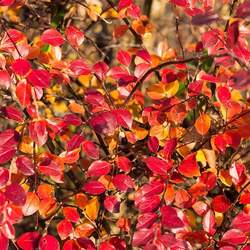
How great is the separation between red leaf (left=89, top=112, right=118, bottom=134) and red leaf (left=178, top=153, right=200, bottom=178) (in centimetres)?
23

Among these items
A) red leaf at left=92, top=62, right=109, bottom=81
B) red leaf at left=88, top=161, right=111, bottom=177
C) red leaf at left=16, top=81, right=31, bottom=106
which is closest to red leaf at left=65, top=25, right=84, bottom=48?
red leaf at left=92, top=62, right=109, bottom=81

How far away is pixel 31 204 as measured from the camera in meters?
1.28

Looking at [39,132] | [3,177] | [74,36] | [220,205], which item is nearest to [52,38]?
[74,36]

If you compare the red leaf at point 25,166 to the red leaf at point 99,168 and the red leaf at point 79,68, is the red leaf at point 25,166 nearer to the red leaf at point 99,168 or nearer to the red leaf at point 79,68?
the red leaf at point 99,168

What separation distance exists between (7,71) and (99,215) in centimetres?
52

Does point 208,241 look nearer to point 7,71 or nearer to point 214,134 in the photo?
point 214,134

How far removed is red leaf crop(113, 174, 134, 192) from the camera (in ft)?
4.32

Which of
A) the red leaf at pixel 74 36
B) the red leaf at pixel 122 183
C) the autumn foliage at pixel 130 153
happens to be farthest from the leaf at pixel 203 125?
the red leaf at pixel 74 36

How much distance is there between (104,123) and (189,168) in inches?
10.7

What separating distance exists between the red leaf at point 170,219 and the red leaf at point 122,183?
162 mm

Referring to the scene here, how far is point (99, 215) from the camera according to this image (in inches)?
59.9

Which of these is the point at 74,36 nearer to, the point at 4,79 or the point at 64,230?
the point at 4,79

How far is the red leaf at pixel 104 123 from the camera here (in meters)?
1.23

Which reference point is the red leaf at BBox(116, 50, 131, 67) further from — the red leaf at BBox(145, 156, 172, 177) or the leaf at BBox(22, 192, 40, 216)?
the leaf at BBox(22, 192, 40, 216)
